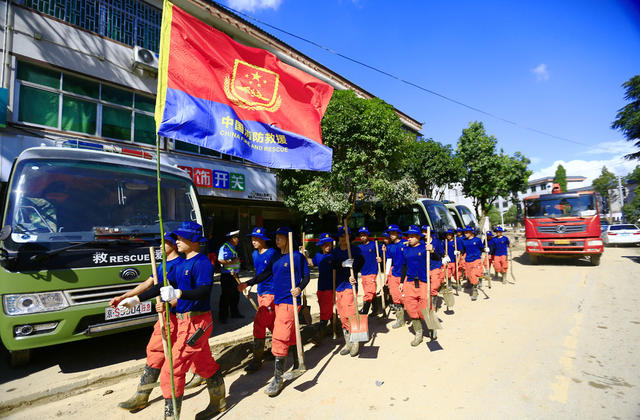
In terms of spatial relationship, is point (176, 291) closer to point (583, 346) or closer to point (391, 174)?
point (583, 346)

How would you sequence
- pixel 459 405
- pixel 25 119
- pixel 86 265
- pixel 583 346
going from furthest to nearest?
pixel 25 119 < pixel 583 346 < pixel 86 265 < pixel 459 405

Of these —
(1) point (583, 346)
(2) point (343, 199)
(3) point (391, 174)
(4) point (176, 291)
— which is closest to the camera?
(4) point (176, 291)

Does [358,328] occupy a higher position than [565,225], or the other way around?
[565,225]

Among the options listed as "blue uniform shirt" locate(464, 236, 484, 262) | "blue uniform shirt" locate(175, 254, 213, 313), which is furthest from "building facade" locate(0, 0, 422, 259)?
"blue uniform shirt" locate(464, 236, 484, 262)

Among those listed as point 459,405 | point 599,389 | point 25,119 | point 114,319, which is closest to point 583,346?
point 599,389

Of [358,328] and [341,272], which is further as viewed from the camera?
[341,272]

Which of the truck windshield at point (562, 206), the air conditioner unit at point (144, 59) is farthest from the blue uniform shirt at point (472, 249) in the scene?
the air conditioner unit at point (144, 59)

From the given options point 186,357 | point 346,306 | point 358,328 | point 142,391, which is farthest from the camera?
point 346,306

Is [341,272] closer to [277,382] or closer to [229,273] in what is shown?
[277,382]

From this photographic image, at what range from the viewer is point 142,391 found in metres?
3.15

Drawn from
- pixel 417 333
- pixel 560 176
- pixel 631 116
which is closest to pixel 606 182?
pixel 560 176

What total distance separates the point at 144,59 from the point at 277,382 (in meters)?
11.4

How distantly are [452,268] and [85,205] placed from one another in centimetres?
911

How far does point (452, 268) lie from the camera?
9.36 meters
